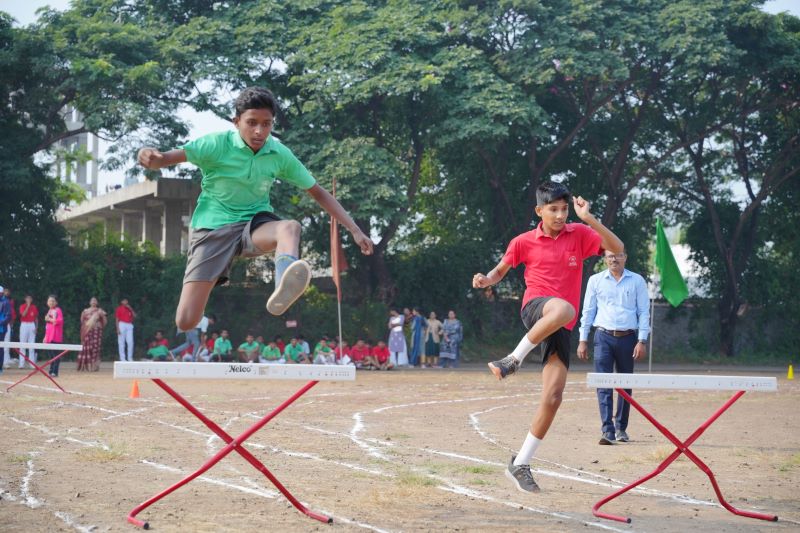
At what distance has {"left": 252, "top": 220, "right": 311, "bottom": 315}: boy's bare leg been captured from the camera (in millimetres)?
6895

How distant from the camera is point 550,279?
7828mm

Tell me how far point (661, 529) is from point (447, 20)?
2563cm

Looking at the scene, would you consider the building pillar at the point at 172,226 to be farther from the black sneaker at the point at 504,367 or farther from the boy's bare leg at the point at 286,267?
the black sneaker at the point at 504,367

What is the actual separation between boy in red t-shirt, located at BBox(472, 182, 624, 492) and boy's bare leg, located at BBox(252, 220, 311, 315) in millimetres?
1464

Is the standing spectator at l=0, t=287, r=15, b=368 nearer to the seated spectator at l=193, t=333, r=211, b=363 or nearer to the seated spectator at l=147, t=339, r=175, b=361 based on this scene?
the seated spectator at l=147, t=339, r=175, b=361

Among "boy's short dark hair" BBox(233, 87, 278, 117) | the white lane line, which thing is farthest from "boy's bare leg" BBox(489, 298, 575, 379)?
the white lane line

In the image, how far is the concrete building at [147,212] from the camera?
1303 inches

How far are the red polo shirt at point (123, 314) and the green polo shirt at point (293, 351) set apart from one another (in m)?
4.38

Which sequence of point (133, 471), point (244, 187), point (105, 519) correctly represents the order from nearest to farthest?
point (105, 519) < point (244, 187) < point (133, 471)

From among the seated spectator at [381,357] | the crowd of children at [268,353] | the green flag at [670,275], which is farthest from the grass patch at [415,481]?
the seated spectator at [381,357]

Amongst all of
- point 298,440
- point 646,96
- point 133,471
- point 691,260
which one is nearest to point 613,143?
point 646,96

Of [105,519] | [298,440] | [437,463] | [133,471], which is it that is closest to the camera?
[105,519]

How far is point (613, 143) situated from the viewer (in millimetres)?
36125

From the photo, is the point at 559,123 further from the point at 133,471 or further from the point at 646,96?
the point at 133,471
